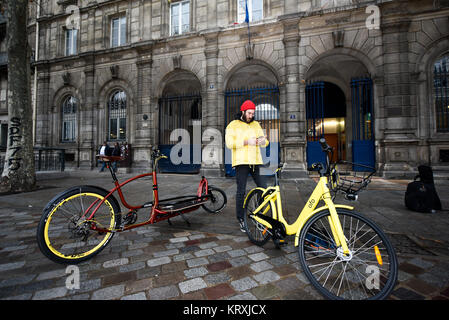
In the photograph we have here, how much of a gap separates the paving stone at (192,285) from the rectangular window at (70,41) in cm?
1893

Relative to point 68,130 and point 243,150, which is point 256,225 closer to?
point 243,150

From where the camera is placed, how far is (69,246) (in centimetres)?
264

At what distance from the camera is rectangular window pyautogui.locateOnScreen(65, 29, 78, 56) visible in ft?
48.7

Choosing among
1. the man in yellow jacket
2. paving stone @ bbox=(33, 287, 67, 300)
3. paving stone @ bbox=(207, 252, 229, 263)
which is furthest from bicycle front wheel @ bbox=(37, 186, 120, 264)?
the man in yellow jacket

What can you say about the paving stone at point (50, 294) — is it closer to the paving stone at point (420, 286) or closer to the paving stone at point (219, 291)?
the paving stone at point (219, 291)

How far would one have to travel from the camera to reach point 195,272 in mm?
2021

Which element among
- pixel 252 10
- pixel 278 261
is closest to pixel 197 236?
A: pixel 278 261

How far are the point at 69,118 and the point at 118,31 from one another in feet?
22.8

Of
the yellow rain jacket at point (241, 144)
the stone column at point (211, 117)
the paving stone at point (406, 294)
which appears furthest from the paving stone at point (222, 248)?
the stone column at point (211, 117)

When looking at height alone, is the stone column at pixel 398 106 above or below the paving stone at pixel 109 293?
above

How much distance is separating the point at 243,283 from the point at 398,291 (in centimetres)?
129

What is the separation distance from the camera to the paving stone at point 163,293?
1.66 metres

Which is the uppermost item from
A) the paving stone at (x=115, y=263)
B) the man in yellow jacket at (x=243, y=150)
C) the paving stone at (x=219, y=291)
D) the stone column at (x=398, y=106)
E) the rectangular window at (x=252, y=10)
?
the rectangular window at (x=252, y=10)
